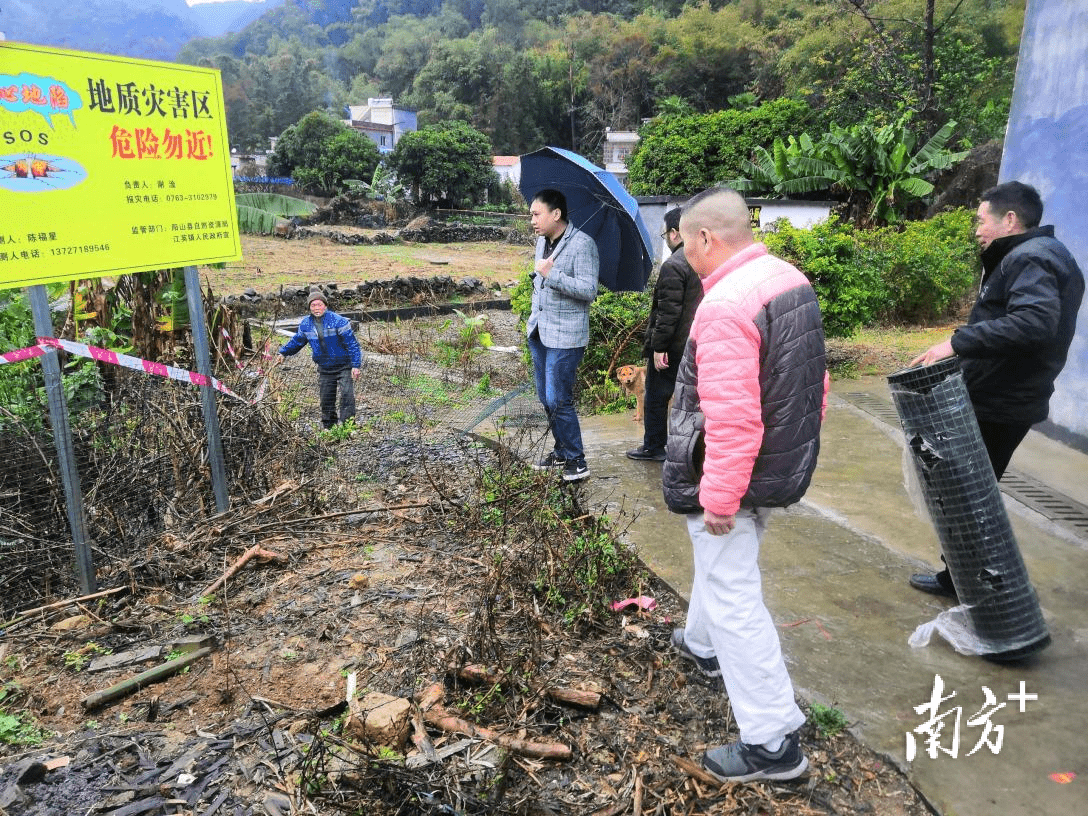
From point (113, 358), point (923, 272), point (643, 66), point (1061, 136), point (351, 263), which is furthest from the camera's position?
point (643, 66)

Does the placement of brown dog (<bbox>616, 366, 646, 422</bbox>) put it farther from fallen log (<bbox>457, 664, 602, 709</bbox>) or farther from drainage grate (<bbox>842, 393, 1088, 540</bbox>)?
fallen log (<bbox>457, 664, 602, 709</bbox>)

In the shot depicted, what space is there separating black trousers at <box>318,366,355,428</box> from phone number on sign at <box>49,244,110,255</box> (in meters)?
3.22

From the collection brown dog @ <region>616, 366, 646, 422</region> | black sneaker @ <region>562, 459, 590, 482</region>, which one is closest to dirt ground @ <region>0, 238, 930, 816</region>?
black sneaker @ <region>562, 459, 590, 482</region>

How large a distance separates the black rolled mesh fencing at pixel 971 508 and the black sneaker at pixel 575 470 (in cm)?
224

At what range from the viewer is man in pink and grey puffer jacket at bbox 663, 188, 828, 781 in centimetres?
221

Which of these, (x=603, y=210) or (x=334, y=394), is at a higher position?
(x=603, y=210)

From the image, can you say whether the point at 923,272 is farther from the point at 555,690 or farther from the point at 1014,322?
the point at 555,690

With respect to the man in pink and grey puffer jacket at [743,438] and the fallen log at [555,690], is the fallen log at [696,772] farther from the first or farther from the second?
the fallen log at [555,690]

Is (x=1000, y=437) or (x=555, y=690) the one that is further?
(x=1000, y=437)

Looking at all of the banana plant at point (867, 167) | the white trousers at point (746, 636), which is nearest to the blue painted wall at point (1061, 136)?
the white trousers at point (746, 636)

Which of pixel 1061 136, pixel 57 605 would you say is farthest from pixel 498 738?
pixel 1061 136

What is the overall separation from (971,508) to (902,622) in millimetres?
642

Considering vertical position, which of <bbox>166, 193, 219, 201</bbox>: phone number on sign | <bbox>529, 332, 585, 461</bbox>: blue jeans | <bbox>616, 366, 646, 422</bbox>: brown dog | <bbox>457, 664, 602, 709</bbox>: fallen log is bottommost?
<bbox>457, 664, 602, 709</bbox>: fallen log

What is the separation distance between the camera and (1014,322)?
115 inches
